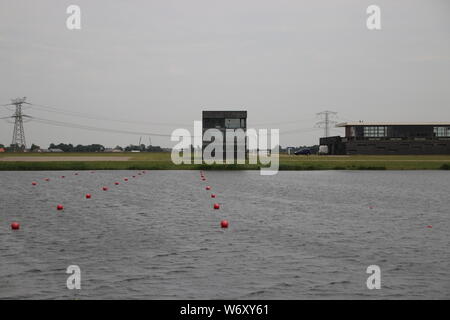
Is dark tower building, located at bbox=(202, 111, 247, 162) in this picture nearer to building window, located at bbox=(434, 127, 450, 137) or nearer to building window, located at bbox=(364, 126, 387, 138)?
building window, located at bbox=(364, 126, 387, 138)

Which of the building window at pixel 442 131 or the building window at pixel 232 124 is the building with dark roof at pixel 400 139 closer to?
the building window at pixel 442 131

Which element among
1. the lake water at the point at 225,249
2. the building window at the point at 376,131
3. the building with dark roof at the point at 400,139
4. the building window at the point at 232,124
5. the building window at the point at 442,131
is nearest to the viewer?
the lake water at the point at 225,249

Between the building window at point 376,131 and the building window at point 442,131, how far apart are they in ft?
46.4

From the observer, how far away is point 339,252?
2414 centimetres

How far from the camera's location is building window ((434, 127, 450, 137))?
529 ft

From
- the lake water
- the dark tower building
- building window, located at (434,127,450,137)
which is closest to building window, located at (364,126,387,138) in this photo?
building window, located at (434,127,450,137)

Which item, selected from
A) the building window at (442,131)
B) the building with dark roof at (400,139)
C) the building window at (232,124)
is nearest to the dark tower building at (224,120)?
the building window at (232,124)

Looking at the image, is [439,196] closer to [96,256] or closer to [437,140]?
[96,256]

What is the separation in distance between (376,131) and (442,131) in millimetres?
18365

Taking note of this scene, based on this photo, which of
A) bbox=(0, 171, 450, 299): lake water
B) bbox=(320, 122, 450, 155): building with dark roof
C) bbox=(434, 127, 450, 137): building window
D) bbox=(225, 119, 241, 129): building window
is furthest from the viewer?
bbox=(434, 127, 450, 137): building window

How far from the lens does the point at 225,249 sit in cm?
2480

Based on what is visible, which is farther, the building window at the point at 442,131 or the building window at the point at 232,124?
the building window at the point at 442,131

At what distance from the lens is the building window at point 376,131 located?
6435 inches

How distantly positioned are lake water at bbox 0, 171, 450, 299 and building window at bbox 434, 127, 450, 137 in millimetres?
122705
